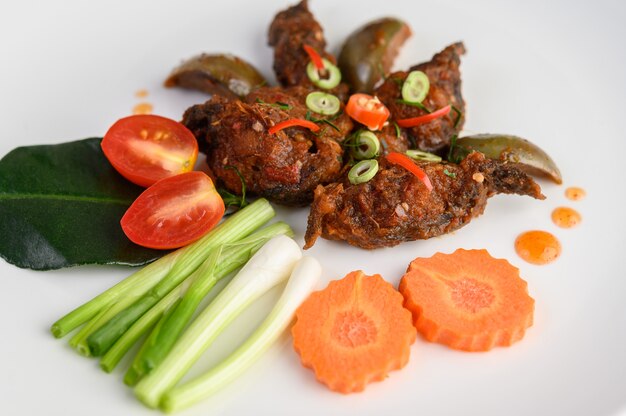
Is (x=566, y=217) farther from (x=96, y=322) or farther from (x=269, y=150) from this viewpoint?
(x=96, y=322)

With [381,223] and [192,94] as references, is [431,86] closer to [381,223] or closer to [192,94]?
[381,223]

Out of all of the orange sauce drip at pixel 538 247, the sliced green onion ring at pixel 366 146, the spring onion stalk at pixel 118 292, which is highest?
the sliced green onion ring at pixel 366 146

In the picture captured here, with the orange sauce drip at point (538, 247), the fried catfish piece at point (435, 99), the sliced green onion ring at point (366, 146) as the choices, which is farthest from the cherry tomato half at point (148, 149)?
the orange sauce drip at point (538, 247)

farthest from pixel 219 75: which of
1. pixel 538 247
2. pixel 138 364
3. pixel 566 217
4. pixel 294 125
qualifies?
pixel 566 217

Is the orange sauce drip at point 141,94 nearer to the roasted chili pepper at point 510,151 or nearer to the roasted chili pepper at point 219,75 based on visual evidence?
the roasted chili pepper at point 219,75

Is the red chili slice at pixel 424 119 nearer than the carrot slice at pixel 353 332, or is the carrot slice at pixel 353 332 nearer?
the carrot slice at pixel 353 332

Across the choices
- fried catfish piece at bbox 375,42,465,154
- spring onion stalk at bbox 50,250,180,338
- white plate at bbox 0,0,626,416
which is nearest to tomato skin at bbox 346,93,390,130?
fried catfish piece at bbox 375,42,465,154

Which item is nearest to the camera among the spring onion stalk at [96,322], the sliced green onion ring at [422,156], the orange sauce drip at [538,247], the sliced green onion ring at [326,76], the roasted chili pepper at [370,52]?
the spring onion stalk at [96,322]

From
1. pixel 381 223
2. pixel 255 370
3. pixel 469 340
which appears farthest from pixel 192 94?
pixel 469 340
